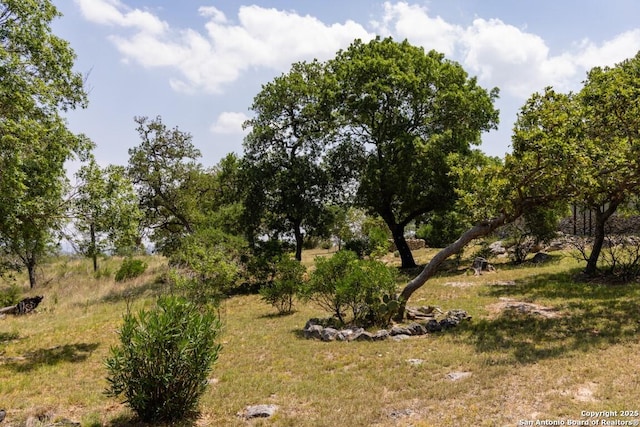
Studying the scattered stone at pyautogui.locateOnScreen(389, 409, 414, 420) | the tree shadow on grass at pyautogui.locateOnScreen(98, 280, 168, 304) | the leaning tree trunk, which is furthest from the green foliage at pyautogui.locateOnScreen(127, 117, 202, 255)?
the scattered stone at pyautogui.locateOnScreen(389, 409, 414, 420)

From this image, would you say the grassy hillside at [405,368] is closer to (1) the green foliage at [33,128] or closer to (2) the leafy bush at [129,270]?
(1) the green foliage at [33,128]

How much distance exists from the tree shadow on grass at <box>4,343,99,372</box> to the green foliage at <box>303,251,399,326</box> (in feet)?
21.8

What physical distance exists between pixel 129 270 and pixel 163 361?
24.7 metres

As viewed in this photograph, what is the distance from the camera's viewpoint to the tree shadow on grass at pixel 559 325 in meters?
9.08

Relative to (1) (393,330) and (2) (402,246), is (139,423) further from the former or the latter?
(2) (402,246)

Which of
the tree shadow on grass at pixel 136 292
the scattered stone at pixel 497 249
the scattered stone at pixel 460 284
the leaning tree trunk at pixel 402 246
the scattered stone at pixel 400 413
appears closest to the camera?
the scattered stone at pixel 400 413

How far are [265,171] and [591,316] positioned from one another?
17.4m

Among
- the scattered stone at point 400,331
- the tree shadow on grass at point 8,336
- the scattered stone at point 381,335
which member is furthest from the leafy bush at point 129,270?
the scattered stone at point 400,331

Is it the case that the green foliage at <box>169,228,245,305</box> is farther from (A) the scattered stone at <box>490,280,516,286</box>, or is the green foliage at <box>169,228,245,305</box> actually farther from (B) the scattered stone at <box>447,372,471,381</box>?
(A) the scattered stone at <box>490,280,516,286</box>

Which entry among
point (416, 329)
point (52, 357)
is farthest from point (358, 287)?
point (52, 357)

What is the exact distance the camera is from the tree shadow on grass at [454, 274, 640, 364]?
9.08 m

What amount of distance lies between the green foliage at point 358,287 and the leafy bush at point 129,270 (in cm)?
1986

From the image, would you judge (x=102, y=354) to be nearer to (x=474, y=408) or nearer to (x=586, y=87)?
(x=474, y=408)

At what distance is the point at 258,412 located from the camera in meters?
6.94
